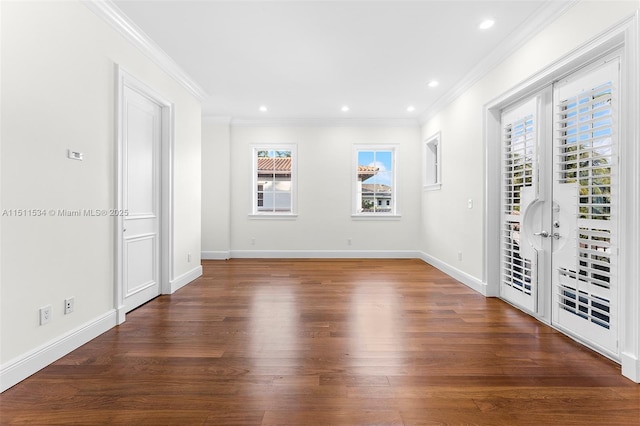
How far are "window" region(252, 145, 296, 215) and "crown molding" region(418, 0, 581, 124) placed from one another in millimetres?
3300

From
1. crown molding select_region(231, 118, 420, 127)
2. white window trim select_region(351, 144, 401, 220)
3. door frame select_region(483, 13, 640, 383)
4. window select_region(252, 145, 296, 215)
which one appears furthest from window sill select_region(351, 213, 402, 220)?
door frame select_region(483, 13, 640, 383)

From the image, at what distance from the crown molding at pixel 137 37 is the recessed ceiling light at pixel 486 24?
3.31 meters

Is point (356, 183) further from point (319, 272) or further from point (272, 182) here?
point (319, 272)

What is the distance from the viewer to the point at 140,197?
145 inches

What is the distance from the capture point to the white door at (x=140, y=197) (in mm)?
3363

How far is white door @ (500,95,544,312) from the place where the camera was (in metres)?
3.17

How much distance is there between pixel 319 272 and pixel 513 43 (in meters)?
3.95

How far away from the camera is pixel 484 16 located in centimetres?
299

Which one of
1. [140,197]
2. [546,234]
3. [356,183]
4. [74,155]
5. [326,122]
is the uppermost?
[326,122]

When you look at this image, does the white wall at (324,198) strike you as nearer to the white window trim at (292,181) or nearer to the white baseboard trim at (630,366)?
the white window trim at (292,181)

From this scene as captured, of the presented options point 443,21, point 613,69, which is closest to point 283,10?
point 443,21

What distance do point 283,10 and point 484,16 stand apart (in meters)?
1.83

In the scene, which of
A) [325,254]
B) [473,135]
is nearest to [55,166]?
[473,135]

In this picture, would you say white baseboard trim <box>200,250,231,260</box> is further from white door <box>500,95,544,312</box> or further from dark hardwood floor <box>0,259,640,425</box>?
white door <box>500,95,544,312</box>
